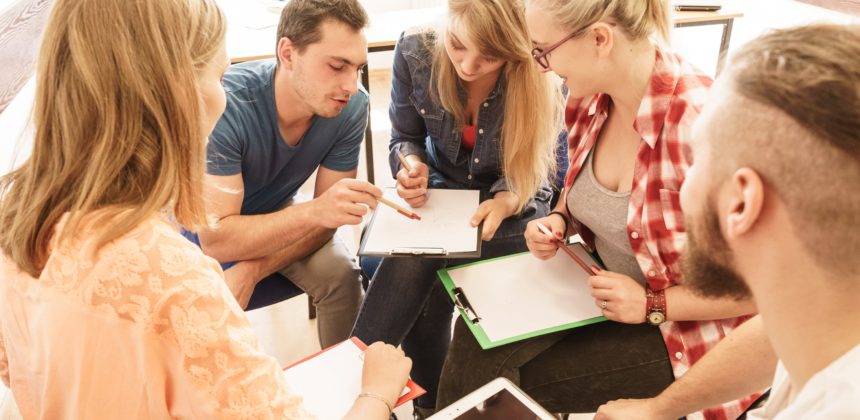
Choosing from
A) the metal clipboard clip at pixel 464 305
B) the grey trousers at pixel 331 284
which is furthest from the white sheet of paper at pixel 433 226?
the grey trousers at pixel 331 284

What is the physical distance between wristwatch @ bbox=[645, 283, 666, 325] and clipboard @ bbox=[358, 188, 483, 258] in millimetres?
359

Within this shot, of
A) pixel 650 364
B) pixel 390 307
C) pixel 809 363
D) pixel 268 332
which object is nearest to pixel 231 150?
pixel 390 307

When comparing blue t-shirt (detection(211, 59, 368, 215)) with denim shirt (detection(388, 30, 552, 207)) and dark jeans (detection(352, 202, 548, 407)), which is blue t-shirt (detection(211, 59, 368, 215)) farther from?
dark jeans (detection(352, 202, 548, 407))

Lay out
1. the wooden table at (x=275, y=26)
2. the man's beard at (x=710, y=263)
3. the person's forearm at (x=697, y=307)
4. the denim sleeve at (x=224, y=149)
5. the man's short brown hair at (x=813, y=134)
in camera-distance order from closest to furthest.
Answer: the man's short brown hair at (x=813, y=134) < the man's beard at (x=710, y=263) < the person's forearm at (x=697, y=307) < the denim sleeve at (x=224, y=149) < the wooden table at (x=275, y=26)

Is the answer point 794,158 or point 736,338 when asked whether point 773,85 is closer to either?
point 794,158

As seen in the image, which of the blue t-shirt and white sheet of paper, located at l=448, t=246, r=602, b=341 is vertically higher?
the blue t-shirt

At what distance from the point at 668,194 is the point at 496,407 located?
501 mm

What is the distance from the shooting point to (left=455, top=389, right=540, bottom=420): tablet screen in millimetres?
1053

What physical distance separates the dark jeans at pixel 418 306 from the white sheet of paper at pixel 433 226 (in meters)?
0.08

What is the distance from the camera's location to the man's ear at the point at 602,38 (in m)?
1.22

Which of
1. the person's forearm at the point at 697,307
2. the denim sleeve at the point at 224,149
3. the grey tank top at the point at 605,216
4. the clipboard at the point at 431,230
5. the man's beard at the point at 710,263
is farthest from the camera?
the denim sleeve at the point at 224,149

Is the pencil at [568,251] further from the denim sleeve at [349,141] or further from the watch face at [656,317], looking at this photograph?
the denim sleeve at [349,141]

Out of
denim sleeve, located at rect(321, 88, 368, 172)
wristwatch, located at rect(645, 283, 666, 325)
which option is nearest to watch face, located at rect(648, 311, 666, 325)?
wristwatch, located at rect(645, 283, 666, 325)

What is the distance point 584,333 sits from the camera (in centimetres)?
134
